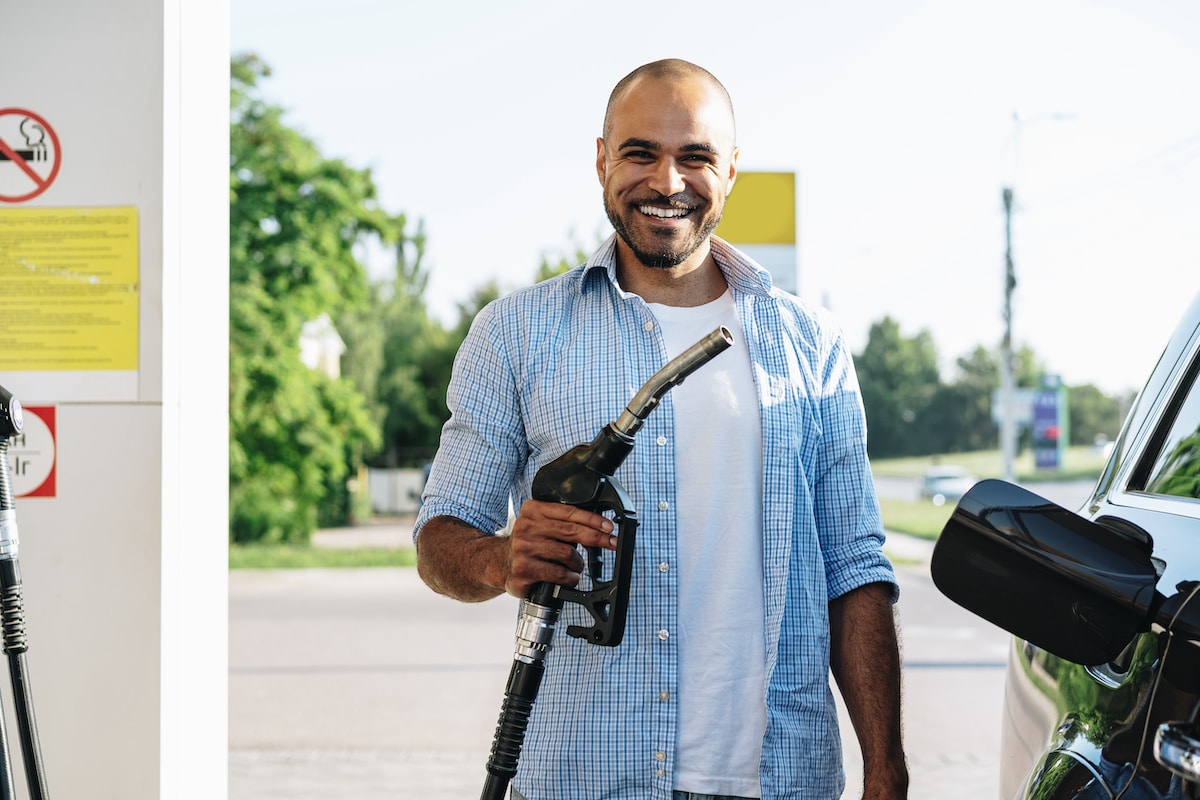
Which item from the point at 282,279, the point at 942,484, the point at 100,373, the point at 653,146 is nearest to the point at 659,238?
the point at 653,146

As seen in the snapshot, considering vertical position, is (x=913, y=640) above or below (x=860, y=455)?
below

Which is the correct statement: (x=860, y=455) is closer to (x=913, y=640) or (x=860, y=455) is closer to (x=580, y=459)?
(x=580, y=459)

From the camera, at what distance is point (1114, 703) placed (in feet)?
5.17

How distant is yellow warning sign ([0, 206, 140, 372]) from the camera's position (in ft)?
11.4

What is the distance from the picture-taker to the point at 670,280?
7.72 ft

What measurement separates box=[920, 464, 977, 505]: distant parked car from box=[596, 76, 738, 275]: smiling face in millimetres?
40435

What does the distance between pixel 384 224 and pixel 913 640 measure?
1692 cm

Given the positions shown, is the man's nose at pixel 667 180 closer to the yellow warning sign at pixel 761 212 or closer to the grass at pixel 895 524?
the yellow warning sign at pixel 761 212

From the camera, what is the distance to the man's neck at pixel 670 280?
7.70 ft

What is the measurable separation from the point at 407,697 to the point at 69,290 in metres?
6.62

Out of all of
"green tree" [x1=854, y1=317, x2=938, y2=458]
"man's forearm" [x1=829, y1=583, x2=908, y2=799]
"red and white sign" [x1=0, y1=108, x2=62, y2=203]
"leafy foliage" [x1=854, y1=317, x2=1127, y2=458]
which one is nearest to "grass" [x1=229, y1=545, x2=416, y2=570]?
"red and white sign" [x1=0, y1=108, x2=62, y2=203]

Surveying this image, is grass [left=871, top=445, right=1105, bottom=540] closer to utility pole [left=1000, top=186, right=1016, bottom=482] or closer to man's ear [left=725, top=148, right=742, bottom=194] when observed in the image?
utility pole [left=1000, top=186, right=1016, bottom=482]

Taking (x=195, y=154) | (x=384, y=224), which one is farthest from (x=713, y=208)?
(x=384, y=224)

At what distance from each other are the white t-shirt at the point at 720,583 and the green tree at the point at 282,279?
73.8 ft
